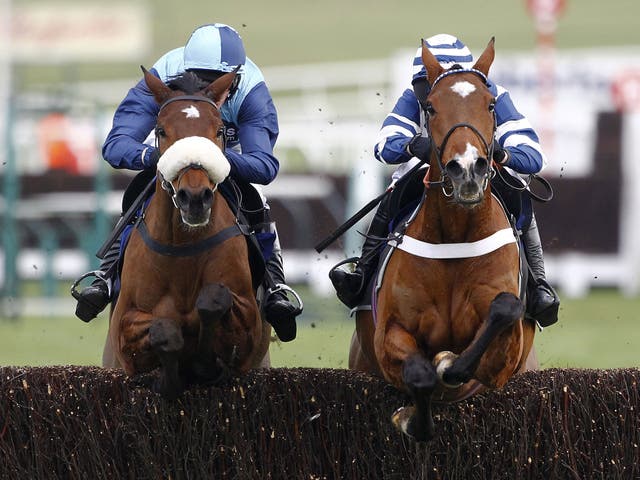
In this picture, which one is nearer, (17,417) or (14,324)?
(17,417)

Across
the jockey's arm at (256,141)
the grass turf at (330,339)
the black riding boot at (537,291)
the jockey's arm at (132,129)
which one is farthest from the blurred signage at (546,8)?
the jockey's arm at (132,129)

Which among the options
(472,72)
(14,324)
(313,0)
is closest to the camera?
Answer: (472,72)

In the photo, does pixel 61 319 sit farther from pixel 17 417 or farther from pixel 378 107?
pixel 17 417

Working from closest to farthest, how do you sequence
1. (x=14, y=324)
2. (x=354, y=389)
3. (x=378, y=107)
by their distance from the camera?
(x=354, y=389) → (x=14, y=324) → (x=378, y=107)

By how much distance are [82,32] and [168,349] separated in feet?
102

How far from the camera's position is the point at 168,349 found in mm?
5562

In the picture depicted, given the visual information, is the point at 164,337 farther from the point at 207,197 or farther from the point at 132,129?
the point at 132,129

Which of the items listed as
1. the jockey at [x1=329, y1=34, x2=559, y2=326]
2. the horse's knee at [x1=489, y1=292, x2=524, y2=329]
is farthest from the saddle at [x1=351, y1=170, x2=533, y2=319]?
the horse's knee at [x1=489, y1=292, x2=524, y2=329]

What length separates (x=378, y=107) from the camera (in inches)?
851

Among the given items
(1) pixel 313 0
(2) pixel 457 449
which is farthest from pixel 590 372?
(1) pixel 313 0

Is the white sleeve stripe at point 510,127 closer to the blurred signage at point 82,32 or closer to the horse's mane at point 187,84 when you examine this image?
the horse's mane at point 187,84

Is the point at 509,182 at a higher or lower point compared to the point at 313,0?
lower

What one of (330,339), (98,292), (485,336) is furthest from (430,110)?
(330,339)

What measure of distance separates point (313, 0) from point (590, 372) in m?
45.7
